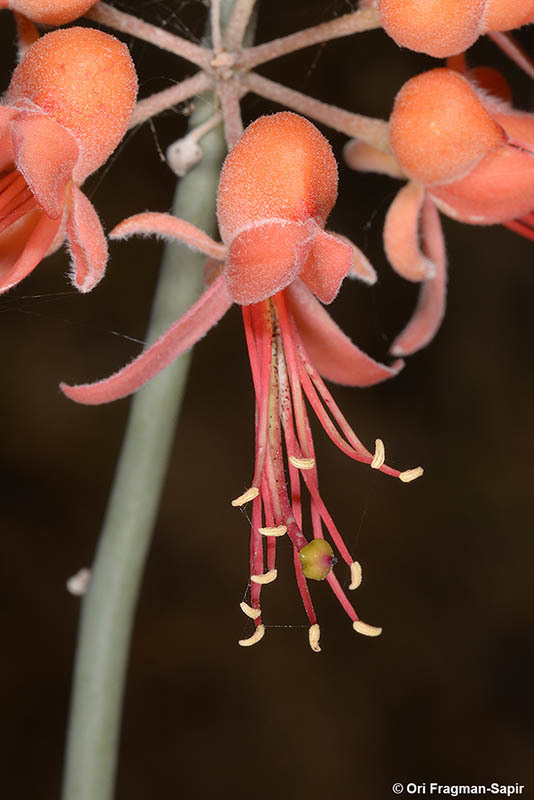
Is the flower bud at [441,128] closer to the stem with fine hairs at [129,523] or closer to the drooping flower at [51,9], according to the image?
the stem with fine hairs at [129,523]

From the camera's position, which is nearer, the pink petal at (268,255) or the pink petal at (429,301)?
the pink petal at (268,255)

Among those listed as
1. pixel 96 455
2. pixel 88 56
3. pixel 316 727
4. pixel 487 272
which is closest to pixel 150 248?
pixel 96 455

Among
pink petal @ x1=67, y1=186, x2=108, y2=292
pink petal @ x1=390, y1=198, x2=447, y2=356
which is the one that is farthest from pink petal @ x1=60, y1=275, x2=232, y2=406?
pink petal @ x1=390, y1=198, x2=447, y2=356

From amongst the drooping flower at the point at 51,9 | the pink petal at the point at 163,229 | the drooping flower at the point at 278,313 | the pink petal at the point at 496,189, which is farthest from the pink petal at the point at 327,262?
the drooping flower at the point at 51,9

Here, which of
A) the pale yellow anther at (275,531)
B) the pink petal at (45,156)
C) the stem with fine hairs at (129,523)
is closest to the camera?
the pink petal at (45,156)

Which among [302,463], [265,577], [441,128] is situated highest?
[441,128]

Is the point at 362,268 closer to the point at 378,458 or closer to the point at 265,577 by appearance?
the point at 378,458

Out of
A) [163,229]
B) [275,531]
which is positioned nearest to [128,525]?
[275,531]
